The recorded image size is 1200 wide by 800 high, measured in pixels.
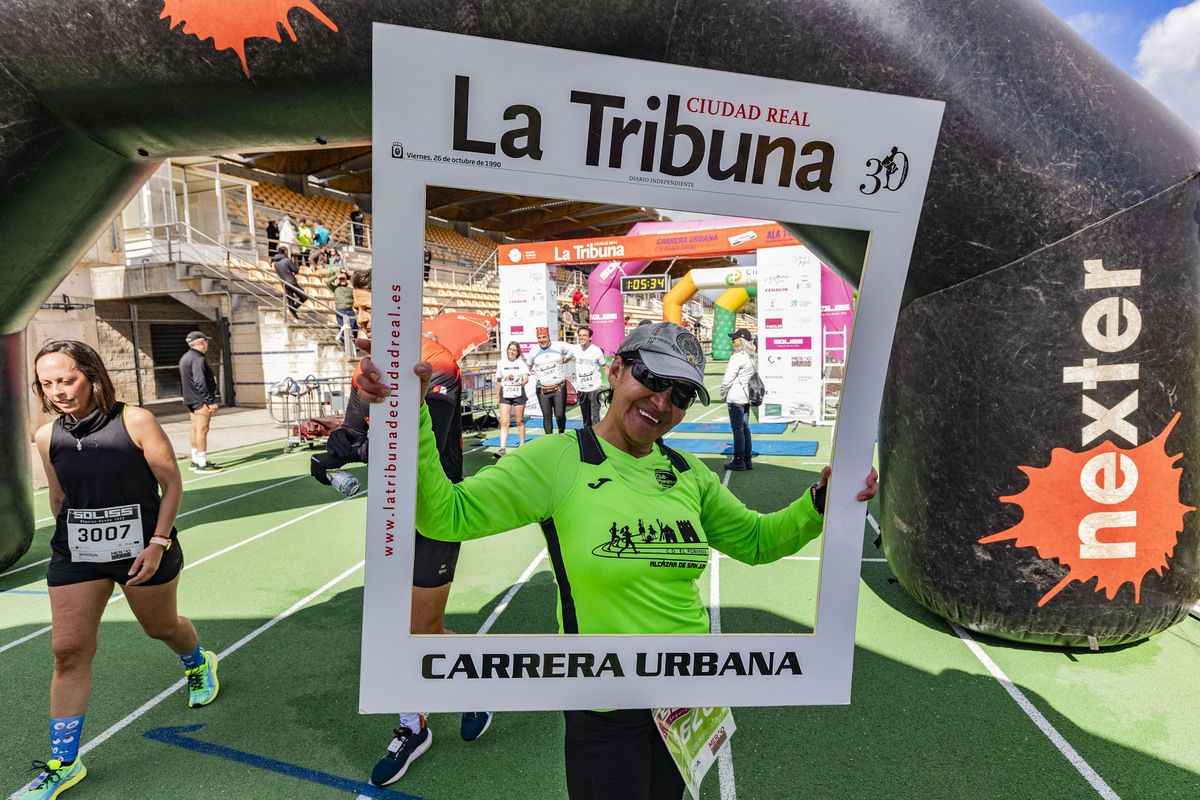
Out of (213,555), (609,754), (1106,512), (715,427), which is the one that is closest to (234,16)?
(609,754)

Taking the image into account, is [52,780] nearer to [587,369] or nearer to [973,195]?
[973,195]

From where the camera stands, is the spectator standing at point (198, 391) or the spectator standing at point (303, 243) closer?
the spectator standing at point (198, 391)

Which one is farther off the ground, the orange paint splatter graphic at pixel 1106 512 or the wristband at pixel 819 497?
the wristband at pixel 819 497

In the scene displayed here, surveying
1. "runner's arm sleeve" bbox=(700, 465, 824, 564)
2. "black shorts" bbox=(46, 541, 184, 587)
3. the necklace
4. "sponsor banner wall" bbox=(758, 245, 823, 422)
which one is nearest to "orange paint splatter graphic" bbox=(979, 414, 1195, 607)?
"runner's arm sleeve" bbox=(700, 465, 824, 564)

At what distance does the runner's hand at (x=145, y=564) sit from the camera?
2578 mm

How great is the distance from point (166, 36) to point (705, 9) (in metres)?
2.30

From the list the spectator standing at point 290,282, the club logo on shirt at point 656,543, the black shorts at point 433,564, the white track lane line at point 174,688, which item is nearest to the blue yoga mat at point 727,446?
the white track lane line at point 174,688

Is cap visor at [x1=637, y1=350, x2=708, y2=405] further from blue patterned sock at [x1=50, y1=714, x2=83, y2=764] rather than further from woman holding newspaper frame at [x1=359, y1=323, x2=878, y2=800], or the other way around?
blue patterned sock at [x1=50, y1=714, x2=83, y2=764]

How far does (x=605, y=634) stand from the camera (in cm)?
142

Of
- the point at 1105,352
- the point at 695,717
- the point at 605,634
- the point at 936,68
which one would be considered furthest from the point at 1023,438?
the point at 605,634

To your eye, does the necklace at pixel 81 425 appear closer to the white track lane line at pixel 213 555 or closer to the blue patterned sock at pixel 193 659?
the blue patterned sock at pixel 193 659

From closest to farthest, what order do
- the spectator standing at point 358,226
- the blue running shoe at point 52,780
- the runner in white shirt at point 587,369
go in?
the blue running shoe at point 52,780 < the runner in white shirt at point 587,369 < the spectator standing at point 358,226

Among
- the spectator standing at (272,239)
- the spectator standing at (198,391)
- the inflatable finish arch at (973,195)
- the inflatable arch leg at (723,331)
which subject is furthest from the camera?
the inflatable arch leg at (723,331)

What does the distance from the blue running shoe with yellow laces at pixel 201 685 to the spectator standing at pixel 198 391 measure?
5991 millimetres
